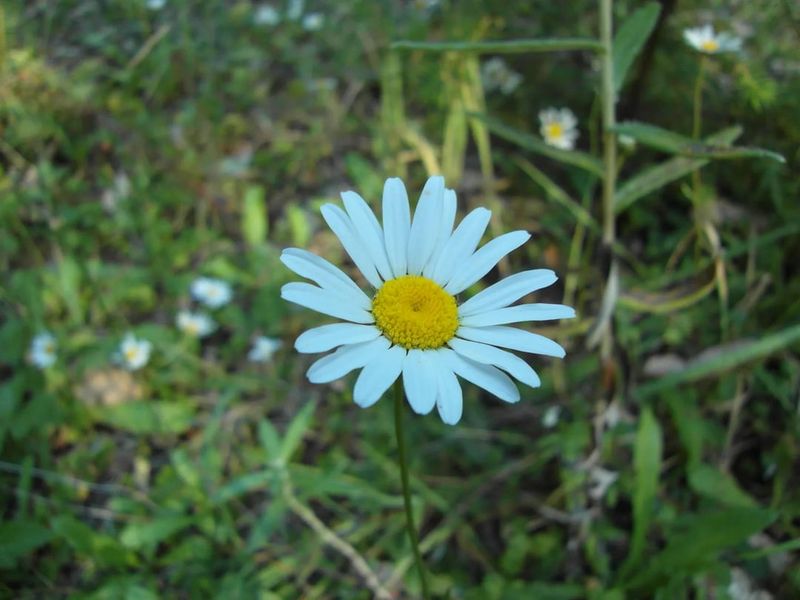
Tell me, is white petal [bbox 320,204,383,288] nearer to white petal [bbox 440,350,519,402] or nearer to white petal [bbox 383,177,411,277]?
white petal [bbox 383,177,411,277]

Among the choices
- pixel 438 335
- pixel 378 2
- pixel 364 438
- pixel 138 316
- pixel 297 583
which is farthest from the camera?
pixel 378 2

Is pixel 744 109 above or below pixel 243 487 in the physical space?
above

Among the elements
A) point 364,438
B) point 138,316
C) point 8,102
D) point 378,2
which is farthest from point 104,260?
point 378,2

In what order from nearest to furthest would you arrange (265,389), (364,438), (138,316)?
(364,438)
(265,389)
(138,316)

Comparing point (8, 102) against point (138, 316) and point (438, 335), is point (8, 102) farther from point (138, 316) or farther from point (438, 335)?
point (438, 335)

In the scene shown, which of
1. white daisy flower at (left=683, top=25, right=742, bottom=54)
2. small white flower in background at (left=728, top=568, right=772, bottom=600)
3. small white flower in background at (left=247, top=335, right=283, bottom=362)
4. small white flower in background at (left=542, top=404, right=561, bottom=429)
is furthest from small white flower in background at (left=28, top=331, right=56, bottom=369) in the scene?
white daisy flower at (left=683, top=25, right=742, bottom=54)

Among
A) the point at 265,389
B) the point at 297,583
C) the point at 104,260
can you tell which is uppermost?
the point at 104,260

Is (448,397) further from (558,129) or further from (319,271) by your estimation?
(558,129)

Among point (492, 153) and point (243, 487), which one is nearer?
point (243, 487)

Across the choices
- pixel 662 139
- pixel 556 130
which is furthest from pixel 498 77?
pixel 662 139
